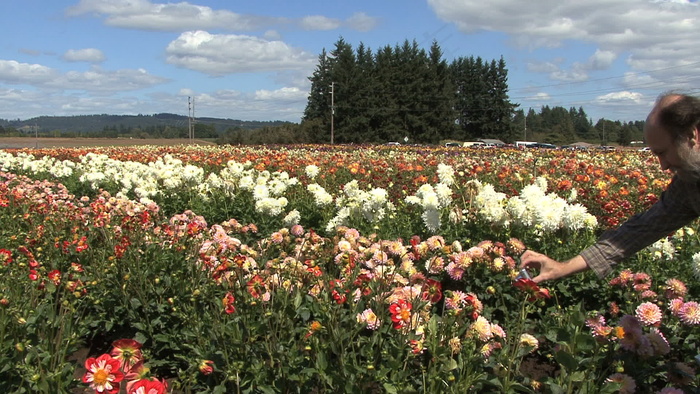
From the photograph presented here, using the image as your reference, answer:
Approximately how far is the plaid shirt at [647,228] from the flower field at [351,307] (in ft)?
0.75

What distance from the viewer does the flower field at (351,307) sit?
210cm

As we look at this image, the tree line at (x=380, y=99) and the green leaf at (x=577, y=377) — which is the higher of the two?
the tree line at (x=380, y=99)

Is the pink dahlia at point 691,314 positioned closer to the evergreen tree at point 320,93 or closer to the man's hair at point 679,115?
the man's hair at point 679,115

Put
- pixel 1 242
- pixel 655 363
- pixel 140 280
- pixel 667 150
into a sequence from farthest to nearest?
pixel 1 242, pixel 140 280, pixel 655 363, pixel 667 150

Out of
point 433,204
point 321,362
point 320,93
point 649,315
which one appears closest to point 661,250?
point 649,315

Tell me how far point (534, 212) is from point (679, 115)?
5.85 feet

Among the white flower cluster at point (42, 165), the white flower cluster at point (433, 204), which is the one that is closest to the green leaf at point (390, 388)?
the white flower cluster at point (433, 204)

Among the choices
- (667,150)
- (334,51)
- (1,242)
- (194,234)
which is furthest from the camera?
(334,51)

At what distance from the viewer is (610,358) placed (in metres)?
2.39

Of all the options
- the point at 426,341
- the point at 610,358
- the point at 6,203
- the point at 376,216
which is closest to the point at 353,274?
the point at 426,341

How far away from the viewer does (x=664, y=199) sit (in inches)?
89.0

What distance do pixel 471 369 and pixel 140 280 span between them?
176 cm

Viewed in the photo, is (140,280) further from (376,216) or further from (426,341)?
(376,216)

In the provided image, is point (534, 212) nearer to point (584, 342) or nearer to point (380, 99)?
point (584, 342)
